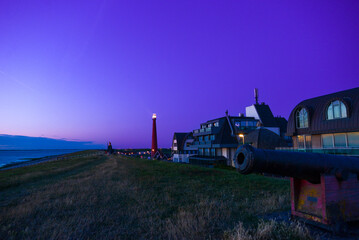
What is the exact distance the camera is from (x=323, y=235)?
445 cm

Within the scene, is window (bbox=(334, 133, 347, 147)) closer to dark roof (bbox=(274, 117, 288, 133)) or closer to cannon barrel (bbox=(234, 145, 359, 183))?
cannon barrel (bbox=(234, 145, 359, 183))

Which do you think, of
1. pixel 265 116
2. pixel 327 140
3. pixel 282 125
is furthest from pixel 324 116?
pixel 282 125

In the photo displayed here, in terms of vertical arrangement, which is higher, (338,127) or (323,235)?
(338,127)

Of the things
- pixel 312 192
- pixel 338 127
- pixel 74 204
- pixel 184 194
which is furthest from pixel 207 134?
pixel 312 192

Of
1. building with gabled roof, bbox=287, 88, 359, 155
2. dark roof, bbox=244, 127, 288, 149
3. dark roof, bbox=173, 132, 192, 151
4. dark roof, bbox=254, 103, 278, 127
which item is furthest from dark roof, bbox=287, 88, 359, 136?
dark roof, bbox=173, 132, 192, 151

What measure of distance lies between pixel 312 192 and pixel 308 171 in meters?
0.73

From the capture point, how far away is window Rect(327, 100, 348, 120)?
19078mm

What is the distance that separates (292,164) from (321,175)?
0.77 m

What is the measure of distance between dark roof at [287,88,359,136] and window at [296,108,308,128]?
383mm

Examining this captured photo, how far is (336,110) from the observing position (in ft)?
65.0

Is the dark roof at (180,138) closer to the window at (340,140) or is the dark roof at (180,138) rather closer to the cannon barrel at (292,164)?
the window at (340,140)

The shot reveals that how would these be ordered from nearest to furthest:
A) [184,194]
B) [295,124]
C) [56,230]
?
1. [56,230]
2. [184,194]
3. [295,124]

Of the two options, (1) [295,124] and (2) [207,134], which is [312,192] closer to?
(1) [295,124]

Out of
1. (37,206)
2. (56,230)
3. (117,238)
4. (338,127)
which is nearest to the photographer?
(117,238)
